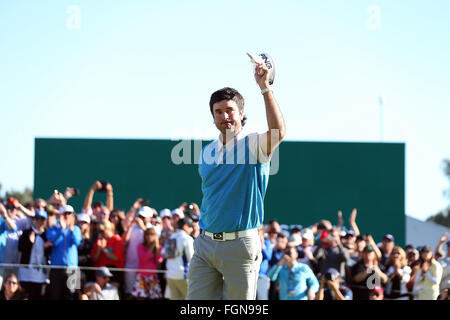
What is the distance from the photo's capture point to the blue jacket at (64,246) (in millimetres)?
12062

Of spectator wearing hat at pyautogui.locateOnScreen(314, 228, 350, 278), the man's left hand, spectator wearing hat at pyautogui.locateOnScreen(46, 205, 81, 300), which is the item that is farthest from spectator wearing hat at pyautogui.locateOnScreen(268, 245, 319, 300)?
the man's left hand

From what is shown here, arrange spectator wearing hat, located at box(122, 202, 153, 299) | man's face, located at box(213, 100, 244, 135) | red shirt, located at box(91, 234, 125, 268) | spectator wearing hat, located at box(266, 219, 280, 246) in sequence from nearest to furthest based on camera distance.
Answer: man's face, located at box(213, 100, 244, 135) < spectator wearing hat, located at box(122, 202, 153, 299) < red shirt, located at box(91, 234, 125, 268) < spectator wearing hat, located at box(266, 219, 280, 246)

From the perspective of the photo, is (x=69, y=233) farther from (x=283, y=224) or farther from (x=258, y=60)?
(x=283, y=224)

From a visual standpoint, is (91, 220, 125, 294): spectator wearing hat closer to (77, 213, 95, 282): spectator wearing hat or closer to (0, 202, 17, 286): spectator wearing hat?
(77, 213, 95, 282): spectator wearing hat

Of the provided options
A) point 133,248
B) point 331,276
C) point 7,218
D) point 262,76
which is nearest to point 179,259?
point 133,248

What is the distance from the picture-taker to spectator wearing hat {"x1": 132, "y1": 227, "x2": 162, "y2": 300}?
1221 centimetres

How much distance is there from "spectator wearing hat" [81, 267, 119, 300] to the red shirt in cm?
38

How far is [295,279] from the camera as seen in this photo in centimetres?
1227

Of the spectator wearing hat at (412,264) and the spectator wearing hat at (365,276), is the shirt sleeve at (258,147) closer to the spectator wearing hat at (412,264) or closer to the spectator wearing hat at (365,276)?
the spectator wearing hat at (365,276)

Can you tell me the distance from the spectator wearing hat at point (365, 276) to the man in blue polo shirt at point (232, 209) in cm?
710

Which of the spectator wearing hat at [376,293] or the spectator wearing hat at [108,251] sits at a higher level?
the spectator wearing hat at [108,251]

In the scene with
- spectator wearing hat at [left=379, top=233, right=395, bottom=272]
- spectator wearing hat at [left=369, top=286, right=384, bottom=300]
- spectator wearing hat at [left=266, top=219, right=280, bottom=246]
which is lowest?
spectator wearing hat at [left=369, top=286, right=384, bottom=300]

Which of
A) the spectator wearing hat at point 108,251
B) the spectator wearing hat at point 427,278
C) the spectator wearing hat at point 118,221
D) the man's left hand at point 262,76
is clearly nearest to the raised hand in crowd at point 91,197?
the spectator wearing hat at point 118,221
